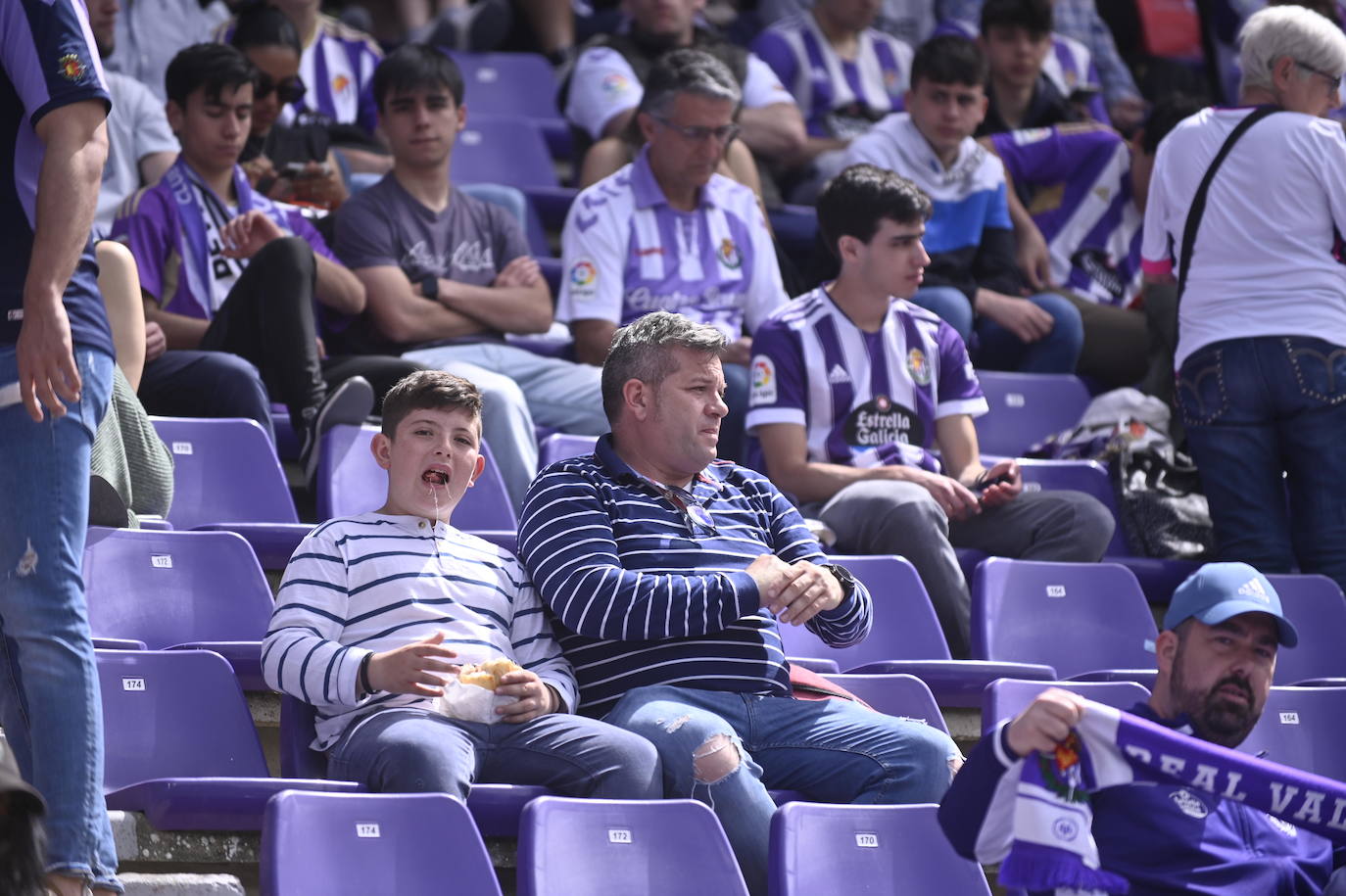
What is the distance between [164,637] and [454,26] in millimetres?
4360

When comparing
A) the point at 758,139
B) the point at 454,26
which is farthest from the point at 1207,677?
the point at 454,26

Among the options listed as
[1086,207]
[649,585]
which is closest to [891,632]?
[649,585]

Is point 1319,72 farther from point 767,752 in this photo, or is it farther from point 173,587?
point 173,587

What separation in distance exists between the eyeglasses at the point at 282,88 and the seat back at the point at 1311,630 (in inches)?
124

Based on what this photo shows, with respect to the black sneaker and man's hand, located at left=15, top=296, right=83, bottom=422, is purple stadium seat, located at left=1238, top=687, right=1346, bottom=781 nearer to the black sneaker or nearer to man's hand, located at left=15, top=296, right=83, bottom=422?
the black sneaker

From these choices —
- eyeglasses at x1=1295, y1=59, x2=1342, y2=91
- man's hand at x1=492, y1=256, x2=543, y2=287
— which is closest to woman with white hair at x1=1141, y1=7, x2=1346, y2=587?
eyeglasses at x1=1295, y1=59, x2=1342, y2=91

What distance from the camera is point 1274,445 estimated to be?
4.75 metres

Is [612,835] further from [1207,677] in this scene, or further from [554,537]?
[1207,677]

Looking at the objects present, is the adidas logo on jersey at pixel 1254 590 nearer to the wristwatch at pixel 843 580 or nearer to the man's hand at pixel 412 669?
the wristwatch at pixel 843 580

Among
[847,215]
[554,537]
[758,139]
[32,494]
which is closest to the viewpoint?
[32,494]

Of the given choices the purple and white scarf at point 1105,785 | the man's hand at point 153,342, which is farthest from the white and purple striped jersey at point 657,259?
the purple and white scarf at point 1105,785

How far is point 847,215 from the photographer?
16.5ft

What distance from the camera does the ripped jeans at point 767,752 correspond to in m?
3.30

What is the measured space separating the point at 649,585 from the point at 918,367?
1.73m
